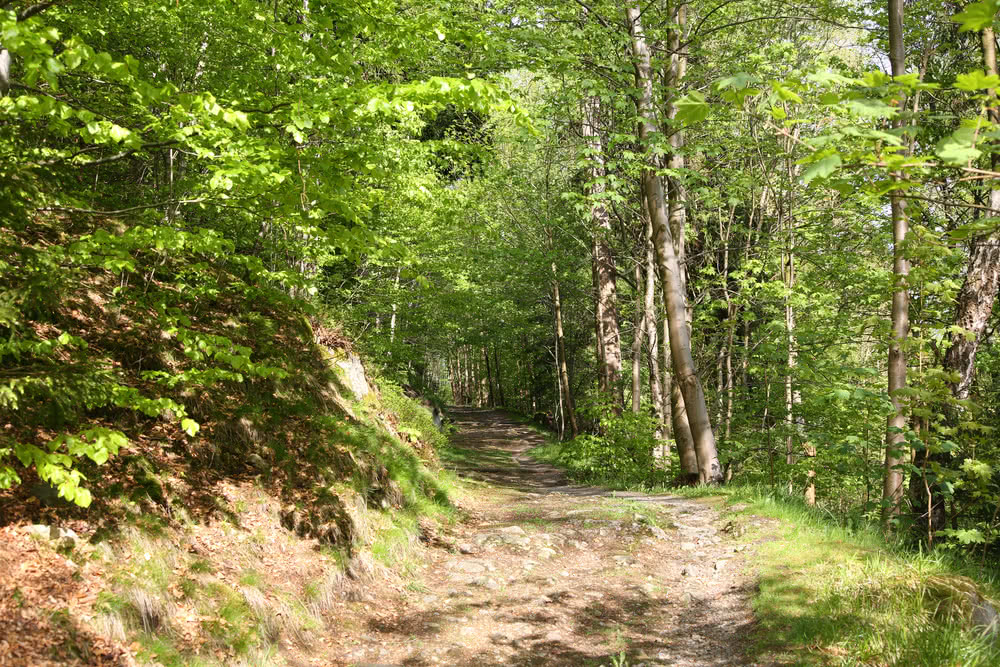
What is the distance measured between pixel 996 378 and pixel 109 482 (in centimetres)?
1247

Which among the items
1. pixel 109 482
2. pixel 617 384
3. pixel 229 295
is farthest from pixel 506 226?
pixel 109 482

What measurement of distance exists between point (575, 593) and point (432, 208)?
7423 millimetres

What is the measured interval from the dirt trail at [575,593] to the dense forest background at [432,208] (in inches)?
84.4

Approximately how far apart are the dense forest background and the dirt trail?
214cm

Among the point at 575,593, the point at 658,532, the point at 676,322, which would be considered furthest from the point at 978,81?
the point at 676,322

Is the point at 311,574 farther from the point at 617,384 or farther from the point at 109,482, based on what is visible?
the point at 617,384

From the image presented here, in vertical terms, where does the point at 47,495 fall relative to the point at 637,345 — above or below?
below

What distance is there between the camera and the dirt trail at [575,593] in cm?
533

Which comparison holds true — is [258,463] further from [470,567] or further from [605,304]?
[605,304]

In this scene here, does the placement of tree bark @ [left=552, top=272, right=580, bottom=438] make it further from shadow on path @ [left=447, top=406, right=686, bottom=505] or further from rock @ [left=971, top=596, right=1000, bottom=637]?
rock @ [left=971, top=596, right=1000, bottom=637]

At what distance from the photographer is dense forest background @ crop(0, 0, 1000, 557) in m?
3.74

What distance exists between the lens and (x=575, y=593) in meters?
6.61

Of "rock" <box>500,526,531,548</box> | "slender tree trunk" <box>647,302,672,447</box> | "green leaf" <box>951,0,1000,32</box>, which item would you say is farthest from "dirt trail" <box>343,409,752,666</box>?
"slender tree trunk" <box>647,302,672,447</box>

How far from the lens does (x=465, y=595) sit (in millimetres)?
6598
